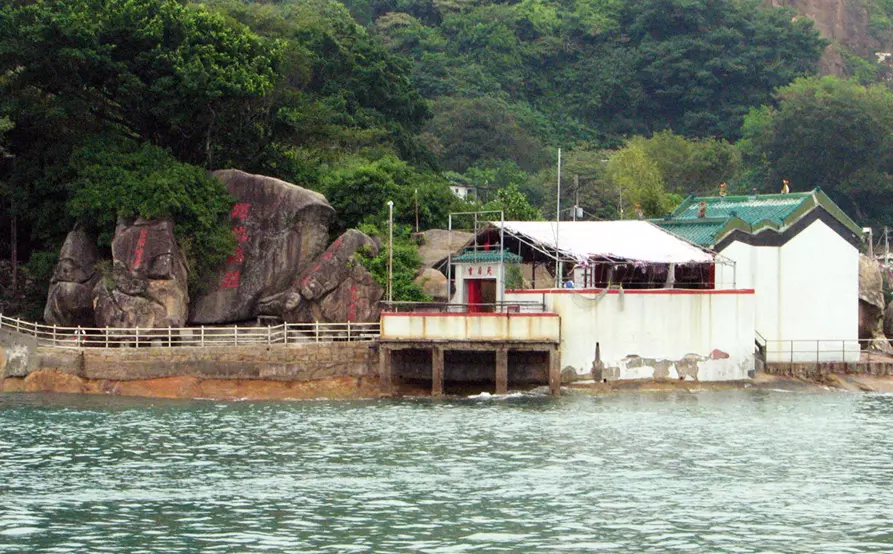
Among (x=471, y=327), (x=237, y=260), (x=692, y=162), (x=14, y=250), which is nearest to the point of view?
(x=471, y=327)

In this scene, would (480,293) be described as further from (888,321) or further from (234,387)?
(888,321)

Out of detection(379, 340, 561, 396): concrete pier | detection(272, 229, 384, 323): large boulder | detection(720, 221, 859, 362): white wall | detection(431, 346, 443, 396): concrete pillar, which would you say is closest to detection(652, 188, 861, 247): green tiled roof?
detection(720, 221, 859, 362): white wall

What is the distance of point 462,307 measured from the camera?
64.4 meters

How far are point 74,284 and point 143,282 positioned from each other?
365 cm

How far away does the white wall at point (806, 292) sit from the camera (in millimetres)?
66312

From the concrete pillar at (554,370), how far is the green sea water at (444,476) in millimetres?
1749

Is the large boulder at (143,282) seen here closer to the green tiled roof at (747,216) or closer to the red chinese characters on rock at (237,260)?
the red chinese characters on rock at (237,260)

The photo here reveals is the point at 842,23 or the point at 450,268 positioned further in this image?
the point at 842,23

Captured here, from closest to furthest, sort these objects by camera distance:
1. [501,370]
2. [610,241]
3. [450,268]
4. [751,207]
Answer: [501,370] → [610,241] → [450,268] → [751,207]

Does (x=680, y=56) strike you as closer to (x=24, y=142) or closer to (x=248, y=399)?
(x=24, y=142)

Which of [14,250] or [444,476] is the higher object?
[14,250]

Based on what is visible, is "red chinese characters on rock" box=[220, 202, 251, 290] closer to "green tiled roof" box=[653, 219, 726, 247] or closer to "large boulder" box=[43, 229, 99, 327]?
"large boulder" box=[43, 229, 99, 327]

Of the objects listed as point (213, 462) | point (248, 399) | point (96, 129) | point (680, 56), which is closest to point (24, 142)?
point (96, 129)

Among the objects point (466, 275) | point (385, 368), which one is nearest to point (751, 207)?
point (466, 275)
